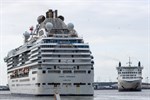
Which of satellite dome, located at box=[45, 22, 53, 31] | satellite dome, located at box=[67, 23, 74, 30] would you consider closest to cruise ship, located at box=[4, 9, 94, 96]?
satellite dome, located at box=[45, 22, 53, 31]

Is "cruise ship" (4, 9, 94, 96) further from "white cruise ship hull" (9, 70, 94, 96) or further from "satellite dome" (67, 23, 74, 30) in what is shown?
"satellite dome" (67, 23, 74, 30)

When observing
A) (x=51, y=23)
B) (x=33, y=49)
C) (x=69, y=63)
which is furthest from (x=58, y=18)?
(x=69, y=63)

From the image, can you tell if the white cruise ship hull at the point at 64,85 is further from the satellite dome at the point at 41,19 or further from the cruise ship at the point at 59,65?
the satellite dome at the point at 41,19

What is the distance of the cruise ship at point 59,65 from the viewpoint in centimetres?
10612

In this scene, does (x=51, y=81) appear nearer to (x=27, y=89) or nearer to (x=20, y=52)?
(x=27, y=89)

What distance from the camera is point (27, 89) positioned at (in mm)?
118000

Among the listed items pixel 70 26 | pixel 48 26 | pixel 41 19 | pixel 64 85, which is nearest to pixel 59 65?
pixel 64 85

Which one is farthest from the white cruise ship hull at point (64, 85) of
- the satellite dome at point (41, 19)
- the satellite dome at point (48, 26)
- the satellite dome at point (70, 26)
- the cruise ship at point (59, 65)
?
the satellite dome at point (41, 19)

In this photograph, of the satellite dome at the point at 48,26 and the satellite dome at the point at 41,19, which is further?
the satellite dome at the point at 41,19

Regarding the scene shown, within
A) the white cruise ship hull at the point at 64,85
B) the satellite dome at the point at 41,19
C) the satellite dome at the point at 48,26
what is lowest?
the white cruise ship hull at the point at 64,85

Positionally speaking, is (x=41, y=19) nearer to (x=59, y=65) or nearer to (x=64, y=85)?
(x=59, y=65)

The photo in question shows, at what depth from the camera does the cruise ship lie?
106125mm

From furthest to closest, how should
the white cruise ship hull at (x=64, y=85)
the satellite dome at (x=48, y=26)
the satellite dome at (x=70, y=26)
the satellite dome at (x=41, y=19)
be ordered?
the satellite dome at (x=41, y=19) → the satellite dome at (x=70, y=26) → the satellite dome at (x=48, y=26) → the white cruise ship hull at (x=64, y=85)

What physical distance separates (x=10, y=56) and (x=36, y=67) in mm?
33844
